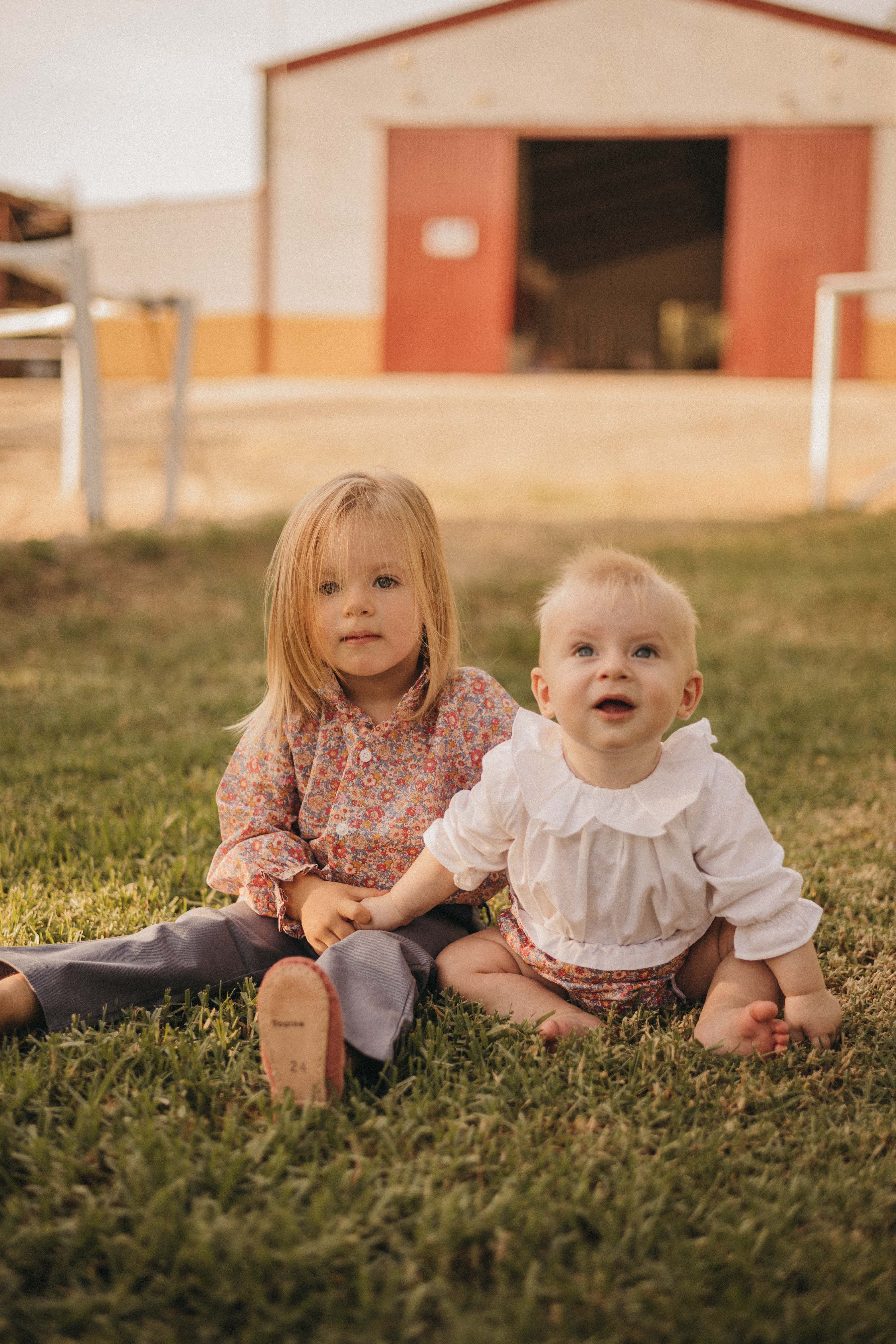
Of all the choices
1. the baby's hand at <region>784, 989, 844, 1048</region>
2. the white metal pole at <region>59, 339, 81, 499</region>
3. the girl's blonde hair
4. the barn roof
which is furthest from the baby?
the barn roof

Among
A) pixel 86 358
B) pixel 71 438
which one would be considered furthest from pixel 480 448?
pixel 86 358

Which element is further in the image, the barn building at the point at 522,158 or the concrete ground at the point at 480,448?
the barn building at the point at 522,158

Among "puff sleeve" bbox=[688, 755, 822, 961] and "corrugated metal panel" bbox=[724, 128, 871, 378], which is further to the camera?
"corrugated metal panel" bbox=[724, 128, 871, 378]

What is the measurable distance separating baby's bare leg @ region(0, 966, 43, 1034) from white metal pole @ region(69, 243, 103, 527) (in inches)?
168

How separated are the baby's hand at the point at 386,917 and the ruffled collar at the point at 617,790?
0.30 m

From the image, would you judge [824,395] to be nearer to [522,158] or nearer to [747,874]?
[747,874]

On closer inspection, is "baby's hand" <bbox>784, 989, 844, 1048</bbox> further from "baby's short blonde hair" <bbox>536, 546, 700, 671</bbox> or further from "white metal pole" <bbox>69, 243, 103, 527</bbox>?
"white metal pole" <bbox>69, 243, 103, 527</bbox>

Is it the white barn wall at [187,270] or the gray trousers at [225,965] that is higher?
the white barn wall at [187,270]

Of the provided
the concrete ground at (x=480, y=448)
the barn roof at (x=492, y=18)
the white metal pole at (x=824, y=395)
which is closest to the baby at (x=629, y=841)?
the concrete ground at (x=480, y=448)

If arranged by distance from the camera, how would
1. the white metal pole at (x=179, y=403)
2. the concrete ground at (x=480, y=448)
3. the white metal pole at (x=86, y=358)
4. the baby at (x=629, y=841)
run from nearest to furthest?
1. the baby at (x=629, y=841)
2. the white metal pole at (x=86, y=358)
3. the white metal pole at (x=179, y=403)
4. the concrete ground at (x=480, y=448)

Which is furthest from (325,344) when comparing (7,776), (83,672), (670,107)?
(7,776)

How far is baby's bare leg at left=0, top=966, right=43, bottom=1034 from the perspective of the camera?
1661 millimetres

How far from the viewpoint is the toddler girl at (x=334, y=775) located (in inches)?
68.8

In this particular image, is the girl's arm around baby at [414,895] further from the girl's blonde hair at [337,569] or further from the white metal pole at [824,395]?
the white metal pole at [824,395]
